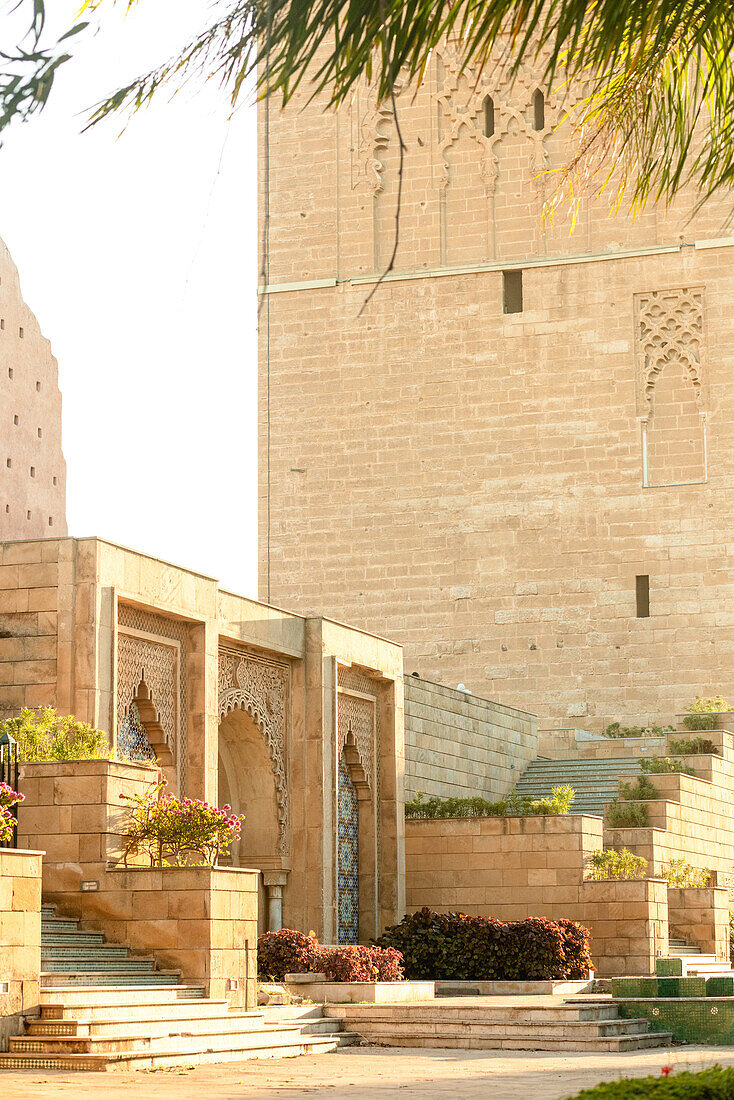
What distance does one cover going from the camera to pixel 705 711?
26.0 metres

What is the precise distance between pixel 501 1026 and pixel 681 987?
2.00 metres

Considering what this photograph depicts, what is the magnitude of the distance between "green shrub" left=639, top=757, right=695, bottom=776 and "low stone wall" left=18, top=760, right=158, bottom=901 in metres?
11.3

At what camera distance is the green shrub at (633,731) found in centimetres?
2697

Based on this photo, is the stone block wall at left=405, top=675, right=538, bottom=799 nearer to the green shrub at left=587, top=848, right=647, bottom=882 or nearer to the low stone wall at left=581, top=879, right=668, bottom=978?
the green shrub at left=587, top=848, right=647, bottom=882

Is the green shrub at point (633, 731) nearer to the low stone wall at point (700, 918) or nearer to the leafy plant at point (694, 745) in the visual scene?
the leafy plant at point (694, 745)

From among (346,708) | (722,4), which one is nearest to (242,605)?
Result: (346,708)

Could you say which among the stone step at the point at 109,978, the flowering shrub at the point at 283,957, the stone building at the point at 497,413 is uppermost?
the stone building at the point at 497,413

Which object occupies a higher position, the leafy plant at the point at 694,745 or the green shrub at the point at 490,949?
the leafy plant at the point at 694,745

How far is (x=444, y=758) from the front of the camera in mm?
22828

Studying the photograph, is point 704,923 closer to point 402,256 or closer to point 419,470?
point 419,470

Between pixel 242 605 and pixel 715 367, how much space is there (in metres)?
14.4

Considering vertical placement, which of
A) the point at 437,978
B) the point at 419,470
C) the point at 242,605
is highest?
the point at 419,470

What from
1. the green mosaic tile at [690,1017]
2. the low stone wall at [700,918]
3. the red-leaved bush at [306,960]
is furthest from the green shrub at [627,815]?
the green mosaic tile at [690,1017]

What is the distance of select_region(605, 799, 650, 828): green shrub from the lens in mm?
20953
